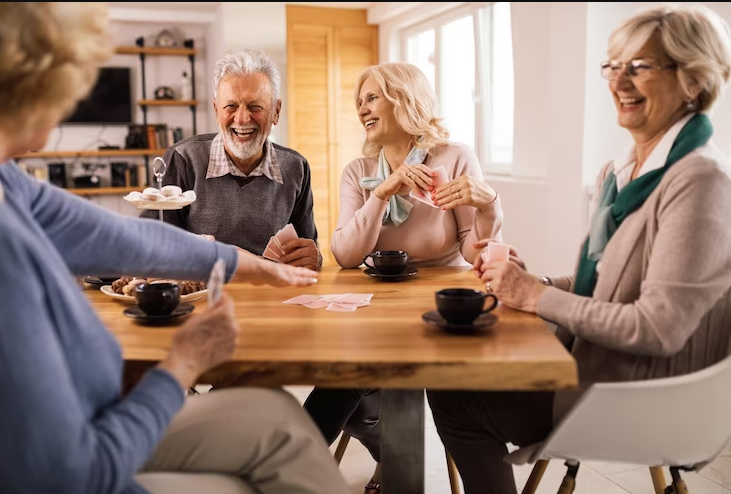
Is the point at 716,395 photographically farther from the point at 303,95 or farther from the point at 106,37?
the point at 303,95

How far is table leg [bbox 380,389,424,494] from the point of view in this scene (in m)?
1.49

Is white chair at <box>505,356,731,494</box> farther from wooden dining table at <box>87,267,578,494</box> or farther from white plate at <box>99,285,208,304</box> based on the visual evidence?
white plate at <box>99,285,208,304</box>

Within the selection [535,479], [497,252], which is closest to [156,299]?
[497,252]

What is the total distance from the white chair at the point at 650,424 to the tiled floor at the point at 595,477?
2.99ft

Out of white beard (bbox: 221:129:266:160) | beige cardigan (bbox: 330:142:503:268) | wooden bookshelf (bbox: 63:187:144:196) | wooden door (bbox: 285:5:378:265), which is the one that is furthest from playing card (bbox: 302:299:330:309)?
wooden bookshelf (bbox: 63:187:144:196)

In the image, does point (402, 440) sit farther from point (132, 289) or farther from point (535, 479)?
point (132, 289)

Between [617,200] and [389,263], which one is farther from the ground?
[617,200]

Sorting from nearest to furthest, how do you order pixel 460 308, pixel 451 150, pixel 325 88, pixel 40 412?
pixel 40 412 → pixel 460 308 → pixel 451 150 → pixel 325 88

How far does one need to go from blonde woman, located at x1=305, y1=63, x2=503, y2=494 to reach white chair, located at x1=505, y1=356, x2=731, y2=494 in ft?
2.56

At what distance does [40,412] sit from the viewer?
87 cm

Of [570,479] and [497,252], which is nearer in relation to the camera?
[570,479]

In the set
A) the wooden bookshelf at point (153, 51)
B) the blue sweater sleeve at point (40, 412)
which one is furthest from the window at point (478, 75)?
the blue sweater sleeve at point (40, 412)

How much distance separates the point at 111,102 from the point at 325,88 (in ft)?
8.52

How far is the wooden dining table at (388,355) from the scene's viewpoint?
1.22 m
